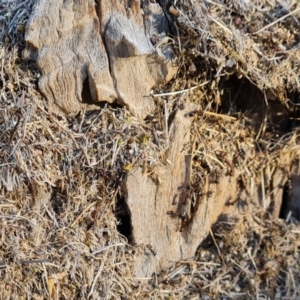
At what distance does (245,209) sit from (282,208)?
32 centimetres

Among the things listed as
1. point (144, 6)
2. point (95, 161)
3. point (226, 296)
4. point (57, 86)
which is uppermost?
point (144, 6)

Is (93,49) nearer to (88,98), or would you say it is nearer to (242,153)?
(88,98)

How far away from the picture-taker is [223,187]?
3.05 metres

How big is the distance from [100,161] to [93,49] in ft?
2.04


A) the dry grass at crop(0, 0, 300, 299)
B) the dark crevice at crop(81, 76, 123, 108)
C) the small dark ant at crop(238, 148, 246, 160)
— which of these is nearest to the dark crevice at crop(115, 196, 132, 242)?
the dry grass at crop(0, 0, 300, 299)

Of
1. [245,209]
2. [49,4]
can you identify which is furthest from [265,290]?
[49,4]

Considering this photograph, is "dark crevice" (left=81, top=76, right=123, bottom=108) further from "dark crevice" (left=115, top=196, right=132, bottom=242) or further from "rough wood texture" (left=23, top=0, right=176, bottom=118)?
"dark crevice" (left=115, top=196, right=132, bottom=242)

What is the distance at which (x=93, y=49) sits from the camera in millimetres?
2711

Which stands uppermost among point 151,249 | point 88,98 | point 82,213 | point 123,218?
point 88,98

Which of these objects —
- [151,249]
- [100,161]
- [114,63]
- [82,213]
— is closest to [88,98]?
[114,63]

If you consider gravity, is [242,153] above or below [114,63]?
below

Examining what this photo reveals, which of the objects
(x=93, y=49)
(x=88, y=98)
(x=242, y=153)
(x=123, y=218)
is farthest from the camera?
(x=242, y=153)

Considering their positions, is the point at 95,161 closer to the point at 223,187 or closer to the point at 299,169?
the point at 223,187

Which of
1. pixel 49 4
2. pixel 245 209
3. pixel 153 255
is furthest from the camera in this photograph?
pixel 245 209
